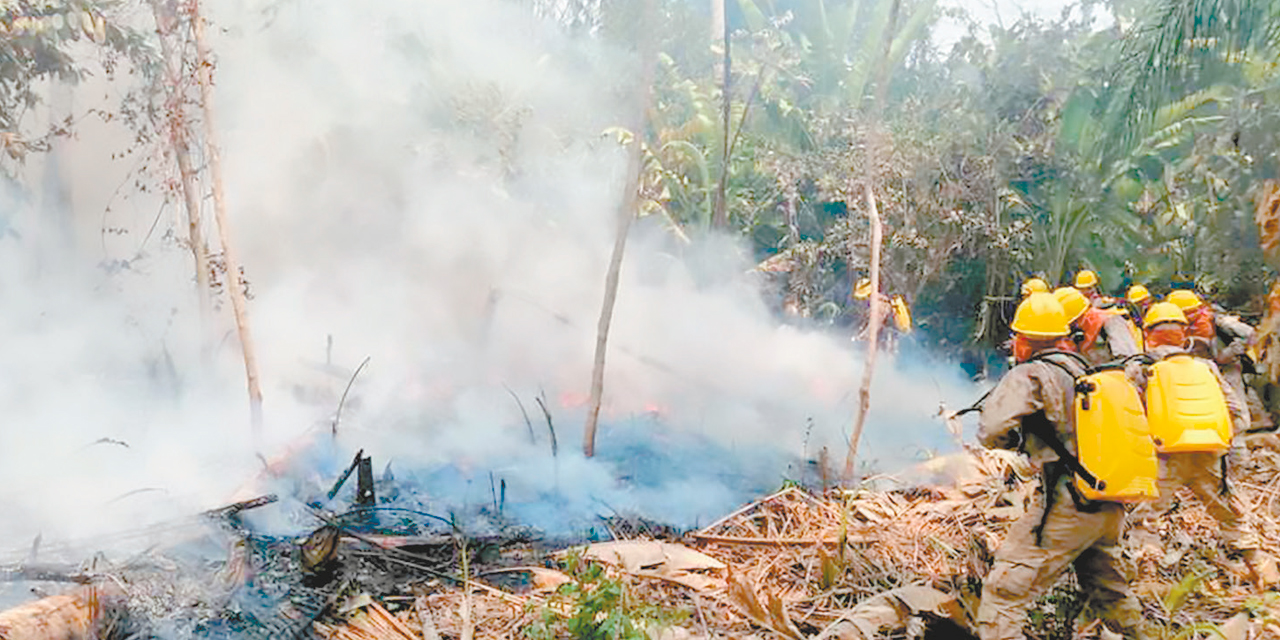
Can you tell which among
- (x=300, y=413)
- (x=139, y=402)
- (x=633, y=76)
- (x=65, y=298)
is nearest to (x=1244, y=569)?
(x=300, y=413)

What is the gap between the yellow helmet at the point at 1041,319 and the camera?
3.64m

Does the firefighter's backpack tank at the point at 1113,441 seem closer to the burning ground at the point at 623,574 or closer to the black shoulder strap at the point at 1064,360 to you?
the black shoulder strap at the point at 1064,360

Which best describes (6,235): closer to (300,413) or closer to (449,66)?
(300,413)

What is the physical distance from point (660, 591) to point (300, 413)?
5.75 m

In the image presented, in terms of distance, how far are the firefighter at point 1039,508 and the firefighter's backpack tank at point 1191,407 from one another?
50.8 inches

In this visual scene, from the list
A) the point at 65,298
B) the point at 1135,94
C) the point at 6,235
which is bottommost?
the point at 65,298

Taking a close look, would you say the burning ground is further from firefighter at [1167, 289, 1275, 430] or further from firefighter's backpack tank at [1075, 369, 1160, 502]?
firefighter at [1167, 289, 1275, 430]

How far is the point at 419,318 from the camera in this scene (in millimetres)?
12500

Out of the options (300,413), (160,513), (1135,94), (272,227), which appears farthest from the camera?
(272,227)

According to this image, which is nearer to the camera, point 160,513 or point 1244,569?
point 1244,569

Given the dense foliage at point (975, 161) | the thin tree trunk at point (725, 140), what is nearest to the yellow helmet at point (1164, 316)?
the dense foliage at point (975, 161)

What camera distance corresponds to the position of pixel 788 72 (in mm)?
14742

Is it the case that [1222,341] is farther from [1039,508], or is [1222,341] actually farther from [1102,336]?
[1039,508]

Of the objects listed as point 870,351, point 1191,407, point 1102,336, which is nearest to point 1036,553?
point 1191,407
